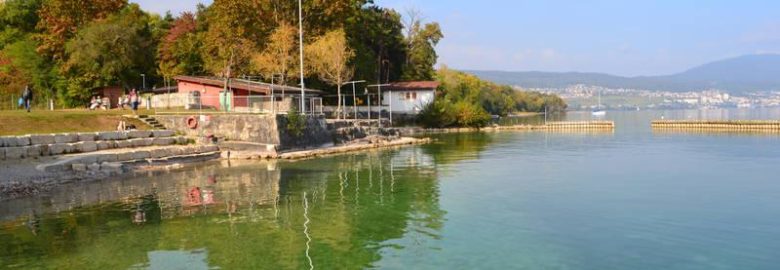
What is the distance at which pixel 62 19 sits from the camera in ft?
197

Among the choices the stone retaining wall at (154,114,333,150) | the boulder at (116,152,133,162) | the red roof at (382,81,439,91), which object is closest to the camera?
the boulder at (116,152,133,162)

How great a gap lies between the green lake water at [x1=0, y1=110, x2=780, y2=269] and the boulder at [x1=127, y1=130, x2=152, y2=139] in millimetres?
5442

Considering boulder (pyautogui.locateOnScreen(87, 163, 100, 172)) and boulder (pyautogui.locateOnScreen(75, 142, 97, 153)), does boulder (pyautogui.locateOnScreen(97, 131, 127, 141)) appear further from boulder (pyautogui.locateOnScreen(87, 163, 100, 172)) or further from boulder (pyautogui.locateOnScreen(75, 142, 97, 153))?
boulder (pyautogui.locateOnScreen(87, 163, 100, 172))

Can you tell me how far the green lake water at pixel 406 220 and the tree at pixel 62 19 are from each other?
37148mm

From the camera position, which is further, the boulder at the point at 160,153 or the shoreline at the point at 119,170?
the boulder at the point at 160,153

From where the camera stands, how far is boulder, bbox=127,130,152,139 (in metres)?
35.6

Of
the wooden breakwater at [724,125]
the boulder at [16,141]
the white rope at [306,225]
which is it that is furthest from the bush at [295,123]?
the wooden breakwater at [724,125]

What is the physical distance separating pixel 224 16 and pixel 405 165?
29709mm

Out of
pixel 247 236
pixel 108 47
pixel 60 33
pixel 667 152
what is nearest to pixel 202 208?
pixel 247 236

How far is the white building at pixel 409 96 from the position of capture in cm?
7538

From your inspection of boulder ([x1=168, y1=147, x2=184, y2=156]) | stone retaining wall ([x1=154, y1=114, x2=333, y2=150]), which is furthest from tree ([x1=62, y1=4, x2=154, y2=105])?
boulder ([x1=168, y1=147, x2=184, y2=156])

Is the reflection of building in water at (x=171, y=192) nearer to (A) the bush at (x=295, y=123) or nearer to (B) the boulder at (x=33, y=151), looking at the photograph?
(B) the boulder at (x=33, y=151)

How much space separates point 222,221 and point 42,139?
17770 millimetres

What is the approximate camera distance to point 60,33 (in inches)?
2383
